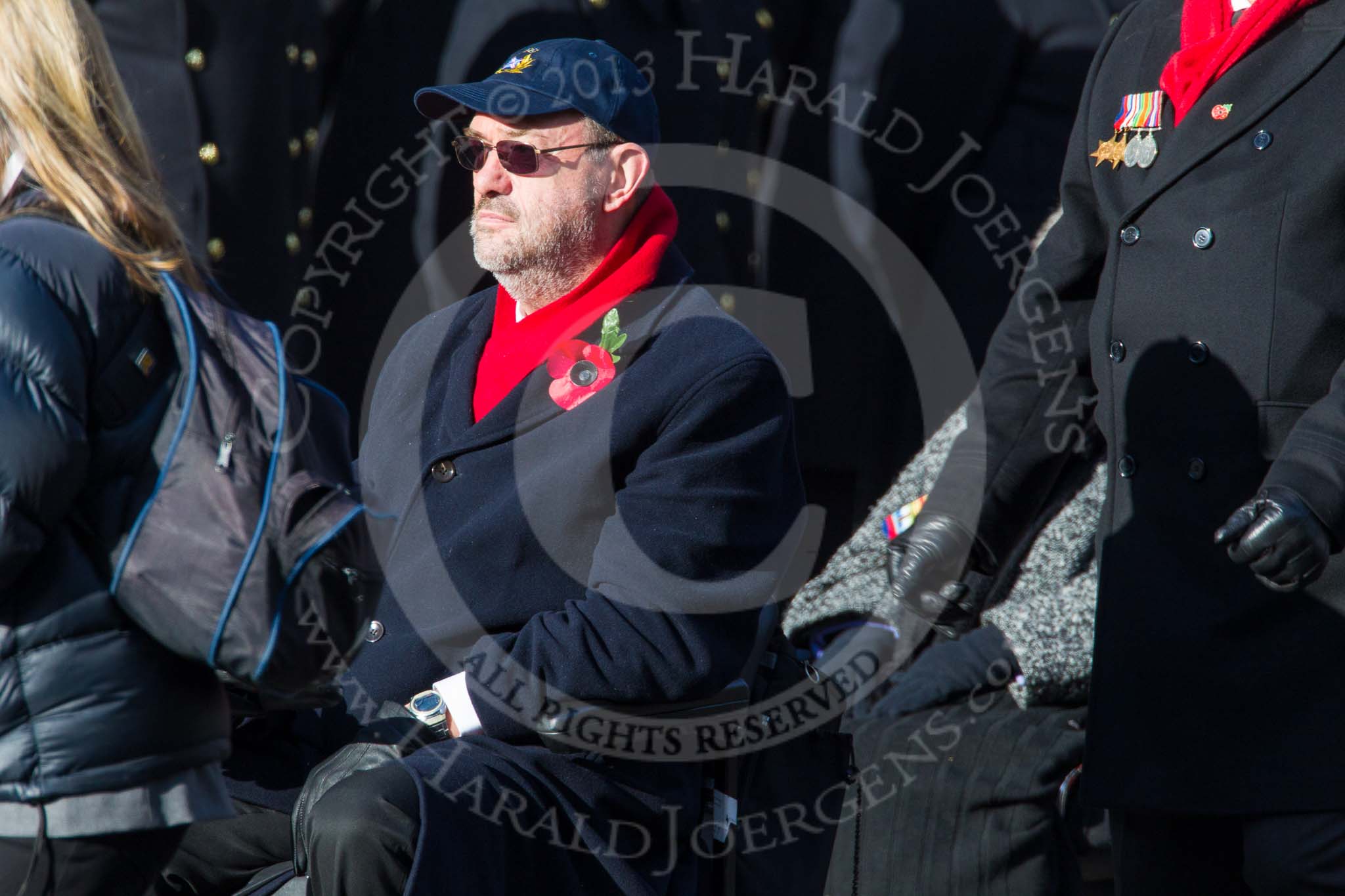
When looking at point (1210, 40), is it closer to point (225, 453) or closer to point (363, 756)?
point (225, 453)

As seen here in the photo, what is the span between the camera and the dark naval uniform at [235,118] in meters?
2.96

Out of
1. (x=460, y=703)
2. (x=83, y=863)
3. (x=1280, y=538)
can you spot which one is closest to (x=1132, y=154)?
(x=1280, y=538)

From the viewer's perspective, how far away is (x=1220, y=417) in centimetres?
214

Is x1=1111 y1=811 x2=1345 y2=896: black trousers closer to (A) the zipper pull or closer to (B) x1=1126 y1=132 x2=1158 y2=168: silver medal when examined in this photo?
(B) x1=1126 y1=132 x2=1158 y2=168: silver medal

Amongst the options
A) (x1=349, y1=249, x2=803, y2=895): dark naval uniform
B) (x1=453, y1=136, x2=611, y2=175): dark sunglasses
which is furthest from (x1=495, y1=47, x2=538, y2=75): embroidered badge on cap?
(x1=349, y1=249, x2=803, y2=895): dark naval uniform

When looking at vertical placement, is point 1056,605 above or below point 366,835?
above

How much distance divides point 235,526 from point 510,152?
1096mm

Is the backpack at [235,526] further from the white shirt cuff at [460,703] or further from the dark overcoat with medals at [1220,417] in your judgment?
the dark overcoat with medals at [1220,417]

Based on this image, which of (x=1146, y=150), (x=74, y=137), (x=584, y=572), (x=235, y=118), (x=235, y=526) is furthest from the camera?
(x=235, y=118)

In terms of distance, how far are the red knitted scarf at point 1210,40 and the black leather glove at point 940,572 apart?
0.68 meters

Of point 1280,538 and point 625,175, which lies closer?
point 1280,538

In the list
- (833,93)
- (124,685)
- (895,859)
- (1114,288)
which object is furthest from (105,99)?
(833,93)

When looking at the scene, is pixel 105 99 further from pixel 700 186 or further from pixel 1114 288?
pixel 700 186

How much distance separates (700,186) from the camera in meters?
3.67
